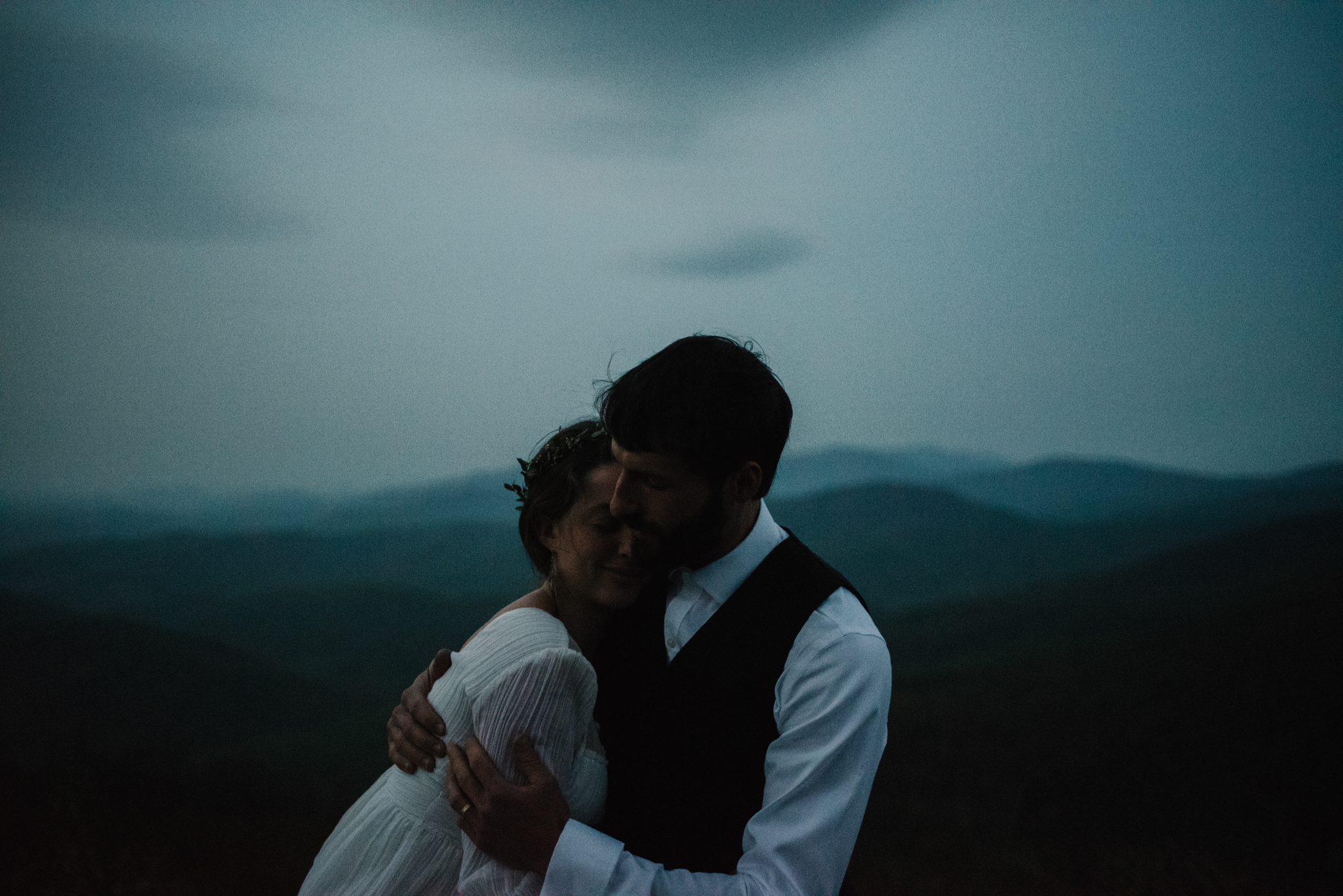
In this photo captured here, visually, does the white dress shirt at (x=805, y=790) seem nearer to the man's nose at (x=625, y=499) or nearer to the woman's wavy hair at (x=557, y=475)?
the man's nose at (x=625, y=499)

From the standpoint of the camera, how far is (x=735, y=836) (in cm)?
121

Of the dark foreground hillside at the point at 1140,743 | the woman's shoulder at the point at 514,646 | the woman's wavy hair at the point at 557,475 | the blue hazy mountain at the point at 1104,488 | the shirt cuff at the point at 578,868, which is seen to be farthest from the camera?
the blue hazy mountain at the point at 1104,488

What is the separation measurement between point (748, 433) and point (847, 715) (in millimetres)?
409

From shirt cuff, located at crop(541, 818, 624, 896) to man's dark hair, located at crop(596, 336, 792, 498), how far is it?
0.51 metres

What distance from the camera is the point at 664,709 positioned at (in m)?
1.25

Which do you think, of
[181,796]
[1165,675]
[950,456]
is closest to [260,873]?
[181,796]

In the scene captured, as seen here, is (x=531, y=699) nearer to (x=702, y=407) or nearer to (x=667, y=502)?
(x=667, y=502)

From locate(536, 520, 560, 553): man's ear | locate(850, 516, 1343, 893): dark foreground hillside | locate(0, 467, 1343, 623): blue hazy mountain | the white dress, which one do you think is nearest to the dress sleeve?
the white dress

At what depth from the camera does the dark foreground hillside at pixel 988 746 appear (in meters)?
2.32

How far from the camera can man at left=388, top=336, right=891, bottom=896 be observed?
1.09m

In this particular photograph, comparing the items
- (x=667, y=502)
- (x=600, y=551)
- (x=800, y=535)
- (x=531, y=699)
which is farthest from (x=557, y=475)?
(x=800, y=535)

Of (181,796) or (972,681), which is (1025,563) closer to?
(972,681)

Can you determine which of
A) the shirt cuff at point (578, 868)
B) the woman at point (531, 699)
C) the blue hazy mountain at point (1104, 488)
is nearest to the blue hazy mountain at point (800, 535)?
the blue hazy mountain at point (1104, 488)

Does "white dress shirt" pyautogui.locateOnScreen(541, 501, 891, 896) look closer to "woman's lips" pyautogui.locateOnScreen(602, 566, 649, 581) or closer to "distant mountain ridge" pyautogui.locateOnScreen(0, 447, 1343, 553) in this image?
"woman's lips" pyautogui.locateOnScreen(602, 566, 649, 581)
